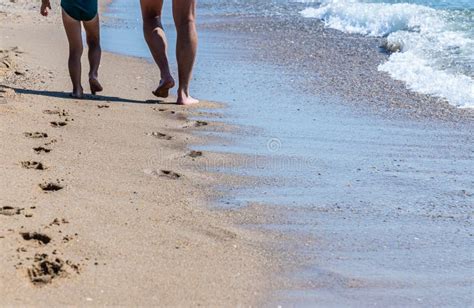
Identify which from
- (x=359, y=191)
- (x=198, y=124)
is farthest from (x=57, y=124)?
(x=359, y=191)

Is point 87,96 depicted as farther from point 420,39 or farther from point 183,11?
point 420,39

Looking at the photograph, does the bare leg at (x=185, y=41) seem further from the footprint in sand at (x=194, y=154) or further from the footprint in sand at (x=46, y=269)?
the footprint in sand at (x=46, y=269)

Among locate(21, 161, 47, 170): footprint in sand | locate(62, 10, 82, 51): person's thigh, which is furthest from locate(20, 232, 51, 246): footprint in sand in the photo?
locate(62, 10, 82, 51): person's thigh

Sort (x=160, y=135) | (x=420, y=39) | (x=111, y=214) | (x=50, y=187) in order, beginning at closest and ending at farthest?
1. (x=111, y=214)
2. (x=50, y=187)
3. (x=160, y=135)
4. (x=420, y=39)

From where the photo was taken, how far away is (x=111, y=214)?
3666 millimetres

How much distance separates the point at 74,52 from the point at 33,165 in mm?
2162

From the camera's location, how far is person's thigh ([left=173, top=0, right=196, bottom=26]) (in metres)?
6.30

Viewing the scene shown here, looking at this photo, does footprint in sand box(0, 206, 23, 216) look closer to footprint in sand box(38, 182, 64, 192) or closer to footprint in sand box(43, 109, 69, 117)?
footprint in sand box(38, 182, 64, 192)

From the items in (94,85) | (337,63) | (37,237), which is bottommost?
(337,63)

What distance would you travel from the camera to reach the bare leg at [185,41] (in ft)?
20.6

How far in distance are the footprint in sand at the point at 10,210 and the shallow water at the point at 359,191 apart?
982 millimetres

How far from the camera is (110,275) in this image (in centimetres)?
302

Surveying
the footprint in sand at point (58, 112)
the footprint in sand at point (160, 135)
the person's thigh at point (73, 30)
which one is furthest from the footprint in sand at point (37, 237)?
the person's thigh at point (73, 30)

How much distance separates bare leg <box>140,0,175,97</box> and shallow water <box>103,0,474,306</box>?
43 cm
